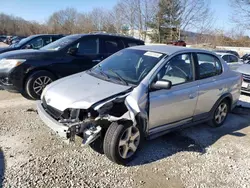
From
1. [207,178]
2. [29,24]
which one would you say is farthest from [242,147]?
[29,24]

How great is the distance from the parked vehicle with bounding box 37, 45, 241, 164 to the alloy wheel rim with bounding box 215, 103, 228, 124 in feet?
0.72

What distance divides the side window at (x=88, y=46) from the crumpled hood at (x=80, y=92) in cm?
250

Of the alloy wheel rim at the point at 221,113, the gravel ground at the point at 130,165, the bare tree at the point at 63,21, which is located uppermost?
the bare tree at the point at 63,21

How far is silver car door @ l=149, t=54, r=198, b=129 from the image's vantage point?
3.26 m

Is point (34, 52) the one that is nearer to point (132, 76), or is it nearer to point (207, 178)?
point (132, 76)

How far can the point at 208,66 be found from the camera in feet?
13.8

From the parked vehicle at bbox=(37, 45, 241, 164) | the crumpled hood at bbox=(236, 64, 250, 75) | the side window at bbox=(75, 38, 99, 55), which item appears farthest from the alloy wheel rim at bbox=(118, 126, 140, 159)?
the crumpled hood at bbox=(236, 64, 250, 75)

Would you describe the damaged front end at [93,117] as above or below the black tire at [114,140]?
above

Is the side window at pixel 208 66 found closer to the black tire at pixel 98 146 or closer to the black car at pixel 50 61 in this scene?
the black tire at pixel 98 146

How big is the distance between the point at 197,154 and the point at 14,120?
338 centimetres

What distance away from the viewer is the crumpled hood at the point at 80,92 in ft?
9.46

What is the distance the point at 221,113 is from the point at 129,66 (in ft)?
7.62

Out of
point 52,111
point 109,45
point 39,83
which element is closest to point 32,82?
point 39,83

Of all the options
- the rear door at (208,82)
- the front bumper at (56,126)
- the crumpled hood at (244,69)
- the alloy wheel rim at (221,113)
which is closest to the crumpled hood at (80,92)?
the front bumper at (56,126)
